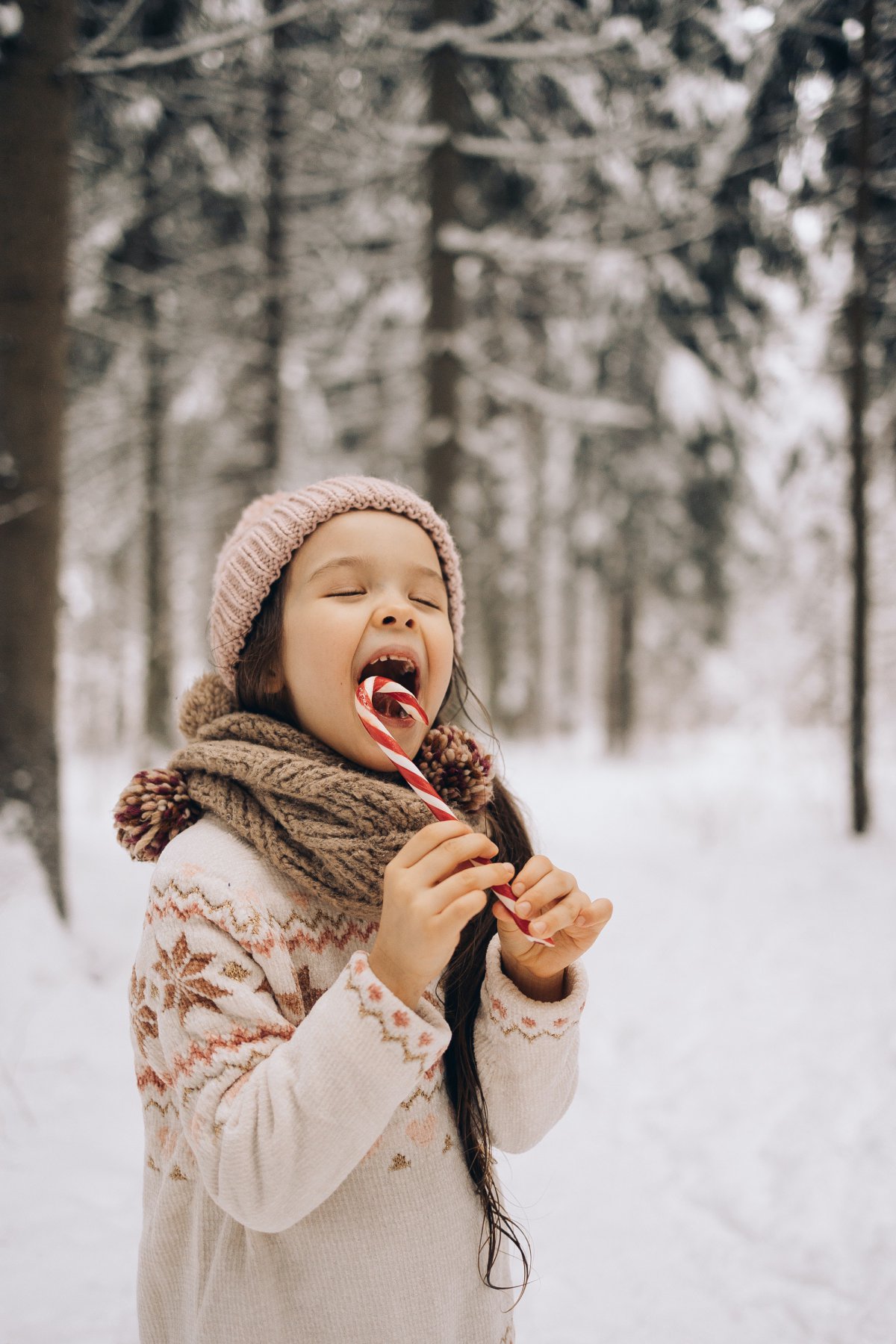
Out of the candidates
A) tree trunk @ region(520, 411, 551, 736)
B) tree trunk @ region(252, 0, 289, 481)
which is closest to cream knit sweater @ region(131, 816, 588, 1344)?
tree trunk @ region(252, 0, 289, 481)

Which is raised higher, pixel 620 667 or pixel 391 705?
pixel 391 705

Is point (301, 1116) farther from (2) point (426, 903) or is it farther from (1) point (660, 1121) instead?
(1) point (660, 1121)

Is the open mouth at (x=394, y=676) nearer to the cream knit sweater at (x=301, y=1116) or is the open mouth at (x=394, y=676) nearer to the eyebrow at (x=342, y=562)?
the eyebrow at (x=342, y=562)

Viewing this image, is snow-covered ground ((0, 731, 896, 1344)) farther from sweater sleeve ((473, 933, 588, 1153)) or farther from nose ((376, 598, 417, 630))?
nose ((376, 598, 417, 630))

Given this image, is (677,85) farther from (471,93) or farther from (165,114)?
(165,114)

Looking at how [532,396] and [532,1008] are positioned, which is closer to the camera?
[532,1008]

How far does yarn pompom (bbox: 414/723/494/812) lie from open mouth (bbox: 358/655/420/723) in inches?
4.0

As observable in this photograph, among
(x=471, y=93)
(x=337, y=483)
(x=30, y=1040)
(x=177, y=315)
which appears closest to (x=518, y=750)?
(x=177, y=315)

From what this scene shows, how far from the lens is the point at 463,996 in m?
1.41

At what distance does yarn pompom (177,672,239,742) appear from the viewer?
5.13 feet

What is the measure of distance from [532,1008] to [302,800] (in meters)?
0.51

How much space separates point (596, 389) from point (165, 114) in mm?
4665

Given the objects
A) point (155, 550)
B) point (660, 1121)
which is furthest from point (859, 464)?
point (155, 550)

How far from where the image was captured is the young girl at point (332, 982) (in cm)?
102
